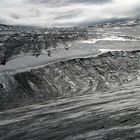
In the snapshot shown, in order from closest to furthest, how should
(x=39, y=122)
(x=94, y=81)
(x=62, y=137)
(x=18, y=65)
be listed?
1. (x=62, y=137)
2. (x=39, y=122)
3. (x=94, y=81)
4. (x=18, y=65)

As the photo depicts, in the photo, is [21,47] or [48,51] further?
[21,47]

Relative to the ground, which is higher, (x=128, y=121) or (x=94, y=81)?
(x=128, y=121)

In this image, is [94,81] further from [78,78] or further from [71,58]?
[71,58]

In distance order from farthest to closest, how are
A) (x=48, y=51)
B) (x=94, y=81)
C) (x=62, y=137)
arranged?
(x=48, y=51), (x=94, y=81), (x=62, y=137)

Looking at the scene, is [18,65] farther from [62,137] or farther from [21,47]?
[62,137]

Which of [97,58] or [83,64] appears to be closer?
[83,64]

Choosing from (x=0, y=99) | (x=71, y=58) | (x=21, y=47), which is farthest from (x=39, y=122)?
(x=21, y=47)

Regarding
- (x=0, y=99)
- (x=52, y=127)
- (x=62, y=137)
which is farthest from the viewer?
(x=0, y=99)

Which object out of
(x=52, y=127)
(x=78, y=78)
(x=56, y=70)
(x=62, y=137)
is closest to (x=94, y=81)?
(x=78, y=78)

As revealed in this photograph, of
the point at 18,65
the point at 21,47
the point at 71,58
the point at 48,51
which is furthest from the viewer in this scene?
the point at 21,47
